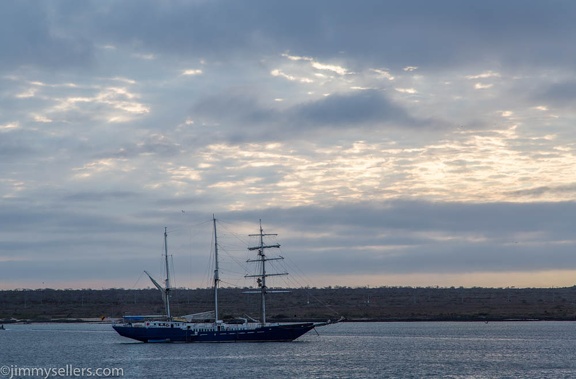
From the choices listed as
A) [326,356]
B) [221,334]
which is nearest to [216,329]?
[221,334]

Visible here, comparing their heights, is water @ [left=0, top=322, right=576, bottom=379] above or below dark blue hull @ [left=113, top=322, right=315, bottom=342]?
below

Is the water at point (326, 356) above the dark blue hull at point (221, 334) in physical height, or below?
below

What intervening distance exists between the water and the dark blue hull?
269 cm

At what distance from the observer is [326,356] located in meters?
120

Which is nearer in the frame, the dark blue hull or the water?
the water

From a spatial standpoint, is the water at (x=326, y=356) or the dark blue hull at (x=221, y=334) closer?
the water at (x=326, y=356)

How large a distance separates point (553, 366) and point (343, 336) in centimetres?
6856

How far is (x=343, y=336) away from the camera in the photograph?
170m

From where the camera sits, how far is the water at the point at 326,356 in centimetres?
9894

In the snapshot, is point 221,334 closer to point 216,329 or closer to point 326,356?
point 216,329

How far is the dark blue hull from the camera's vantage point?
5901 inches

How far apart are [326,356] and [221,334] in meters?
34.6

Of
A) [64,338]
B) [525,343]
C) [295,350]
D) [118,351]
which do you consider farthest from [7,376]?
[525,343]

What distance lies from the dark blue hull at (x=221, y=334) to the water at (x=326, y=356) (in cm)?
269
